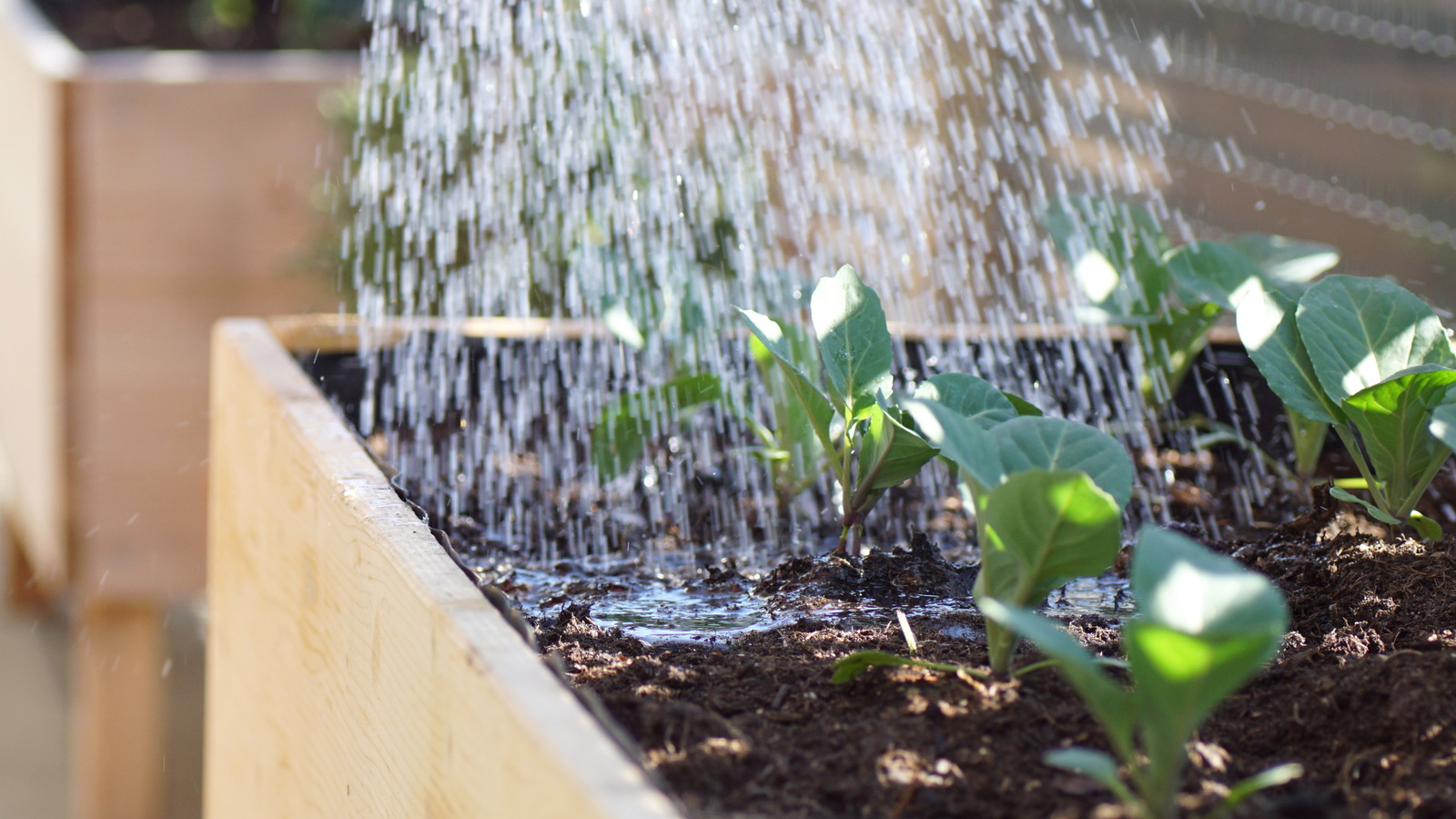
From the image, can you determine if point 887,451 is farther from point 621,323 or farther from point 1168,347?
point 1168,347

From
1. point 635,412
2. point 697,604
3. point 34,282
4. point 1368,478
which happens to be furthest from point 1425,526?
point 34,282

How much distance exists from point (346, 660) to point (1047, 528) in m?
0.45

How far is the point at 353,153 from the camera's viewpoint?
8.05 feet

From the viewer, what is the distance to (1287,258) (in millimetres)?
1238

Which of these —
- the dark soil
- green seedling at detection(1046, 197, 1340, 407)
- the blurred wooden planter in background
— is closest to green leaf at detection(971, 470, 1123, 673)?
green seedling at detection(1046, 197, 1340, 407)

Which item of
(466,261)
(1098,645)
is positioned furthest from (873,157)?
(1098,645)

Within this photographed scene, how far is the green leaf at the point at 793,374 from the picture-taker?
752 mm

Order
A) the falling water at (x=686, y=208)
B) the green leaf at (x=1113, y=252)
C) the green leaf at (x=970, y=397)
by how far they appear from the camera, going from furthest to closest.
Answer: the falling water at (x=686, y=208), the green leaf at (x=1113, y=252), the green leaf at (x=970, y=397)

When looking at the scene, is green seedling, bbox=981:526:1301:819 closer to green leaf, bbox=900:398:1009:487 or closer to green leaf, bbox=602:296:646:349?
green leaf, bbox=900:398:1009:487

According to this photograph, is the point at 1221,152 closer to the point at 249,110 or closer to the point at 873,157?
the point at 873,157

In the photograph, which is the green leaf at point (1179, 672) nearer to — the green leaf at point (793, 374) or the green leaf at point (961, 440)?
the green leaf at point (961, 440)

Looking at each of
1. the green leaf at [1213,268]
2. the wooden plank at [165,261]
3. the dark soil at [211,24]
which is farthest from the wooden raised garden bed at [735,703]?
the dark soil at [211,24]

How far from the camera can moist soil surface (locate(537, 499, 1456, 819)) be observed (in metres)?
0.50

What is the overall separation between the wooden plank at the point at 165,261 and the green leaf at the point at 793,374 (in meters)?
1.90
